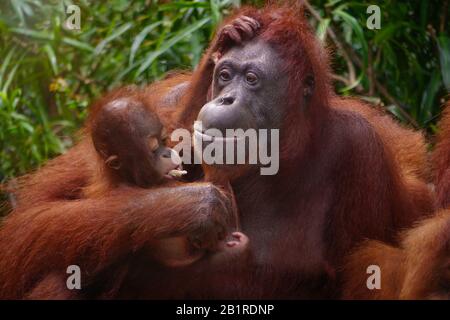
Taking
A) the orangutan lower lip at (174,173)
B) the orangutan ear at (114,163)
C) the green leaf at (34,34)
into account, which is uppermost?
the green leaf at (34,34)

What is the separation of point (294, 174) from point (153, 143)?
0.56m

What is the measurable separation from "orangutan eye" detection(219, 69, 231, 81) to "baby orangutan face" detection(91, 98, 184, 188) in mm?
320

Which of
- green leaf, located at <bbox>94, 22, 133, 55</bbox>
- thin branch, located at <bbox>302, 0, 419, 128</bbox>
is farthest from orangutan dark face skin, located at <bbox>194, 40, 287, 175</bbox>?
green leaf, located at <bbox>94, 22, 133, 55</bbox>

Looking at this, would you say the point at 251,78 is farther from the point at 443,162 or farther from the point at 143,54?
the point at 143,54

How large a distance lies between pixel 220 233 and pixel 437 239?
0.75 metres

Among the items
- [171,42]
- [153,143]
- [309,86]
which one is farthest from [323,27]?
[153,143]

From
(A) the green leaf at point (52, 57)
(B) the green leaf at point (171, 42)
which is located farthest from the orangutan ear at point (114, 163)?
(A) the green leaf at point (52, 57)

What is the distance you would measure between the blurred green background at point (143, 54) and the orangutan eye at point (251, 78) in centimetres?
143

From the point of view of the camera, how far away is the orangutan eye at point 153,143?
11.3 ft

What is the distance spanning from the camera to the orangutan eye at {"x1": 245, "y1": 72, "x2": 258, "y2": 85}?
3352mm

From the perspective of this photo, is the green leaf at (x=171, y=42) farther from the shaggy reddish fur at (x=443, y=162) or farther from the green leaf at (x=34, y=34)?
the shaggy reddish fur at (x=443, y=162)

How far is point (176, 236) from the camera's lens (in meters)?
3.15

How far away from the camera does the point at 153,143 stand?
3.45 metres

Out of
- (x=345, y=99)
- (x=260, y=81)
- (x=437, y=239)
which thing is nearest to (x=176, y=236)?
(x=260, y=81)
